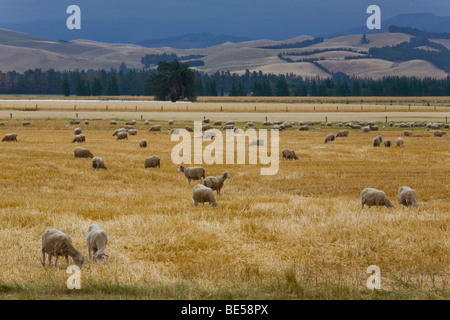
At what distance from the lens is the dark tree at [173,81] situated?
138 metres

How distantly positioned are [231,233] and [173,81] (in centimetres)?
12750

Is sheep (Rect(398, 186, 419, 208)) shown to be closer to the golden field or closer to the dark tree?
the golden field

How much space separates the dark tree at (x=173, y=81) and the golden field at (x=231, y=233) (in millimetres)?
110870

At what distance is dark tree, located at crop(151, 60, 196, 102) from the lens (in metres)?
138

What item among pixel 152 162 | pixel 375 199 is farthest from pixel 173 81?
pixel 375 199

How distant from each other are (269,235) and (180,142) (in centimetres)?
3050

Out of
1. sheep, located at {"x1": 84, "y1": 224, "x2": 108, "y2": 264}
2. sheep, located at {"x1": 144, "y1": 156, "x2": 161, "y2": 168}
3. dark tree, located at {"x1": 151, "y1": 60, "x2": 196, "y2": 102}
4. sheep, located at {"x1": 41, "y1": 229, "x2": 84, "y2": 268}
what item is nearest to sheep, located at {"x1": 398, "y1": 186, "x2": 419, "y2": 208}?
sheep, located at {"x1": 84, "y1": 224, "x2": 108, "y2": 264}

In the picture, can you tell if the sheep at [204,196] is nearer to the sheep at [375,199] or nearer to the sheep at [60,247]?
the sheep at [375,199]

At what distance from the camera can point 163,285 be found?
10078mm

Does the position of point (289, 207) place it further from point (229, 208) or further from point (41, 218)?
point (41, 218)

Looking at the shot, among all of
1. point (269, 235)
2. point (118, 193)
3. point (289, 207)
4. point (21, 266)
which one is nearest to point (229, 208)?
point (289, 207)

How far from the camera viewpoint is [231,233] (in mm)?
15086

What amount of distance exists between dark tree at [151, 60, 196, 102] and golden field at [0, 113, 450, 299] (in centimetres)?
11087
